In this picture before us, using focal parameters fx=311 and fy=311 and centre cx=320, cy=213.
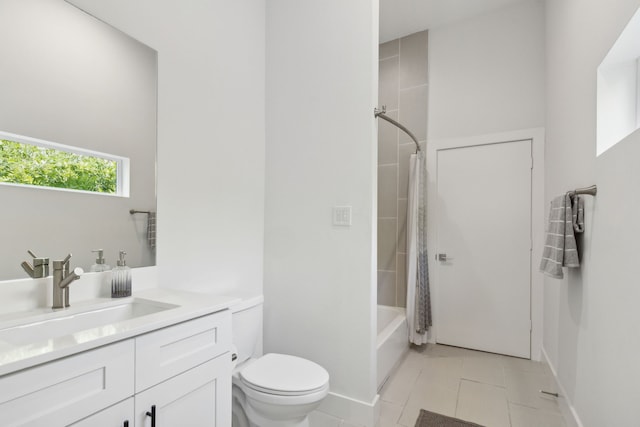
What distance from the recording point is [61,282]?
3.66ft

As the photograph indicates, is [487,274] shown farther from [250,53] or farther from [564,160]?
[250,53]

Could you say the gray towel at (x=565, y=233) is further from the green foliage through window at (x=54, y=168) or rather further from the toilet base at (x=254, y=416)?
the green foliage through window at (x=54, y=168)

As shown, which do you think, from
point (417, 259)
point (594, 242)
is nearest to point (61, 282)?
point (594, 242)

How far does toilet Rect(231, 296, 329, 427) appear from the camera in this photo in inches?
55.0

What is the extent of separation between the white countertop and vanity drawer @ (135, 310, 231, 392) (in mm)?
29

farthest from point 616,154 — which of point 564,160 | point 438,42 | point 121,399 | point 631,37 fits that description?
point 438,42

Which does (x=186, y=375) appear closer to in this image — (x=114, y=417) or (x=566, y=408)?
(x=114, y=417)

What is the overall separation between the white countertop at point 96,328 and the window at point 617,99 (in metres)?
1.82

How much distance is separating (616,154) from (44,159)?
2.19 m

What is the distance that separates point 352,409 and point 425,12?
335cm

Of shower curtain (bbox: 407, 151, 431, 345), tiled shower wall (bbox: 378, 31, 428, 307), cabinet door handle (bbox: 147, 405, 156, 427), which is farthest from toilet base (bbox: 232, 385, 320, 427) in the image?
tiled shower wall (bbox: 378, 31, 428, 307)

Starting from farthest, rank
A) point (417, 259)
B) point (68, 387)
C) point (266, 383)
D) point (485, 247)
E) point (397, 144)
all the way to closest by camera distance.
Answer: point (397, 144)
point (485, 247)
point (417, 259)
point (266, 383)
point (68, 387)

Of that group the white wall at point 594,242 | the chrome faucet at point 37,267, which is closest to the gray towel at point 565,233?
the white wall at point 594,242

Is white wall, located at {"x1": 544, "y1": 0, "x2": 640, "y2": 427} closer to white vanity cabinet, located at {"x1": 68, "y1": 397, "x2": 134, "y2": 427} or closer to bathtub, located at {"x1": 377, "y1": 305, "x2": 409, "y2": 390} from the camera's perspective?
bathtub, located at {"x1": 377, "y1": 305, "x2": 409, "y2": 390}
